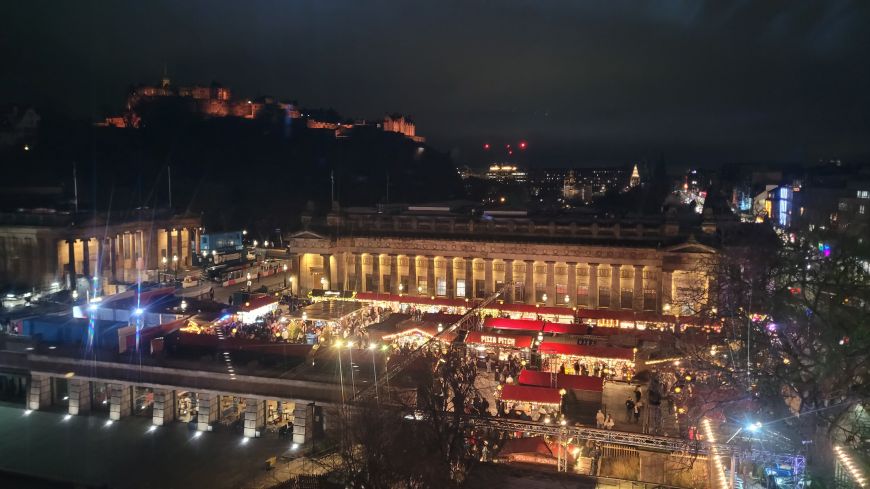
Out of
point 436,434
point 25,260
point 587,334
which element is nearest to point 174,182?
point 25,260

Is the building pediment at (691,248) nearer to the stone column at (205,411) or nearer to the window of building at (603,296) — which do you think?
the window of building at (603,296)

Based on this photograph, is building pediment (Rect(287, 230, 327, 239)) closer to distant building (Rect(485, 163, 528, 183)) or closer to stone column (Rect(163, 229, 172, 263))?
stone column (Rect(163, 229, 172, 263))

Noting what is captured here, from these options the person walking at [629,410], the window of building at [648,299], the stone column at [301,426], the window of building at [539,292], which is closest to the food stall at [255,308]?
the stone column at [301,426]

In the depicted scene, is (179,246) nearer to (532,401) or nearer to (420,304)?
(420,304)

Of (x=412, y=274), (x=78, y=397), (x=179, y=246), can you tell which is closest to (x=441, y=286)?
(x=412, y=274)

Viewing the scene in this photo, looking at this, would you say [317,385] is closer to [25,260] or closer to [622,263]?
[622,263]
